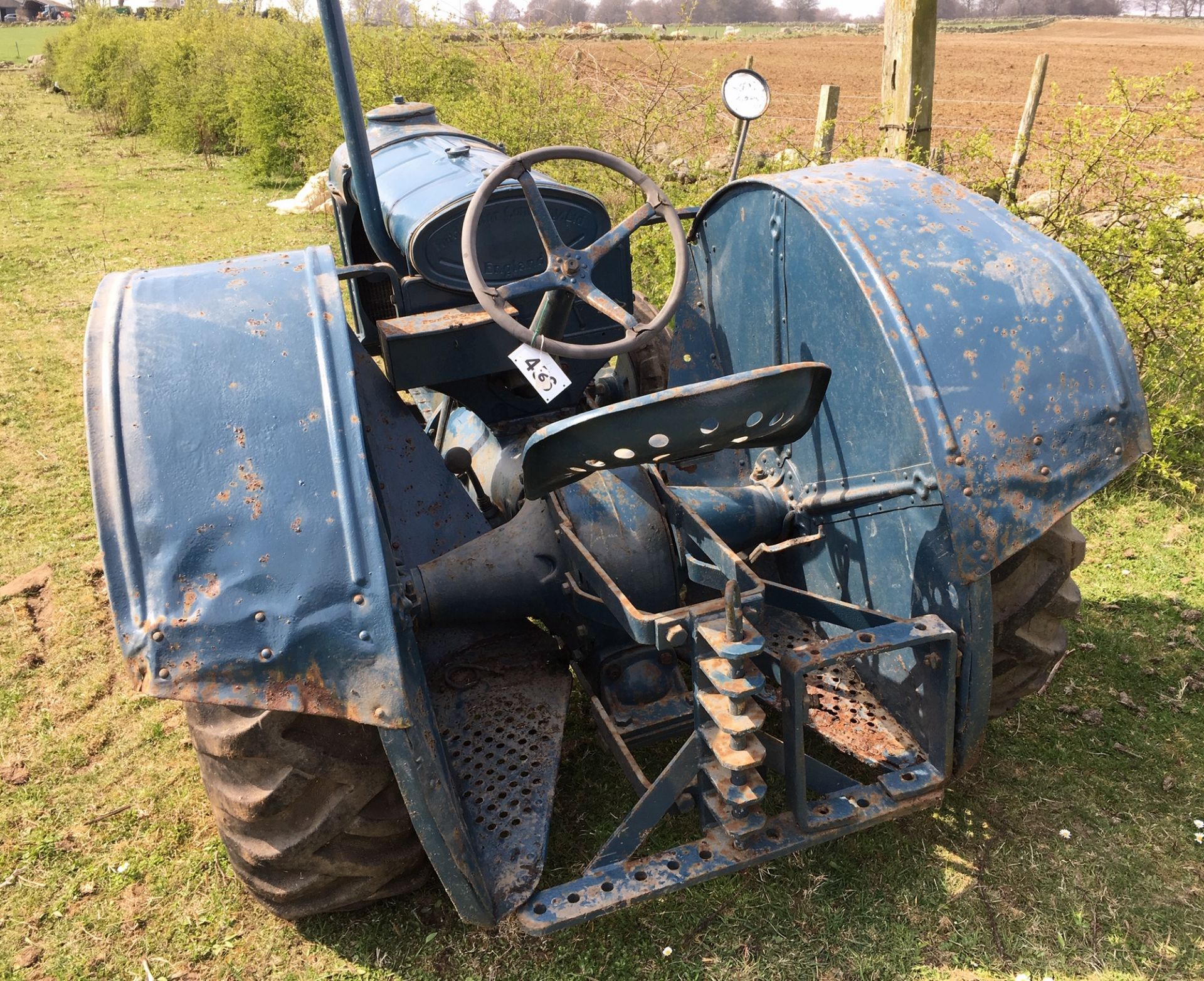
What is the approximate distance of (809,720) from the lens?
256 cm

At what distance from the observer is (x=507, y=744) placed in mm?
2600

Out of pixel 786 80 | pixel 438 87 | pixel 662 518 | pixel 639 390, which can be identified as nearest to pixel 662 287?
pixel 639 390

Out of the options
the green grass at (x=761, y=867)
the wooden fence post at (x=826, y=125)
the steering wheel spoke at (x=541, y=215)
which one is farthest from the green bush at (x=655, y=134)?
the steering wheel spoke at (x=541, y=215)

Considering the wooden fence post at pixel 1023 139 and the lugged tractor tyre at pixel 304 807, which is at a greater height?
the wooden fence post at pixel 1023 139

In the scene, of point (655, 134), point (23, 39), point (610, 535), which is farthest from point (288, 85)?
point (23, 39)

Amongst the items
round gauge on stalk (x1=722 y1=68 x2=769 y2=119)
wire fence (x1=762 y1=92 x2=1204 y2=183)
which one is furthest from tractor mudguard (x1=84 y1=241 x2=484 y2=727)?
wire fence (x1=762 y1=92 x2=1204 y2=183)

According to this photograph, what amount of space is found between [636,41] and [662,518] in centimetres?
3481

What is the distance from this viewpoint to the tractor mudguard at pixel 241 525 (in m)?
1.84

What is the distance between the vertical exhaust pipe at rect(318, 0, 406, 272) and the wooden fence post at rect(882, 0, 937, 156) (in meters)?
2.99

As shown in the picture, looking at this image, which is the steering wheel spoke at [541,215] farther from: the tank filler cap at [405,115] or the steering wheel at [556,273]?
the tank filler cap at [405,115]

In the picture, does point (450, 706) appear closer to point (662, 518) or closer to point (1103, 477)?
point (662, 518)

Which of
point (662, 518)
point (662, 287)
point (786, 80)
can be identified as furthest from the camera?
point (786, 80)

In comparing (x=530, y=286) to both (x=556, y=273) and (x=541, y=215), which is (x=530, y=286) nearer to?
(x=556, y=273)

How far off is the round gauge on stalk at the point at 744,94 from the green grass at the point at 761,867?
87.8 inches
